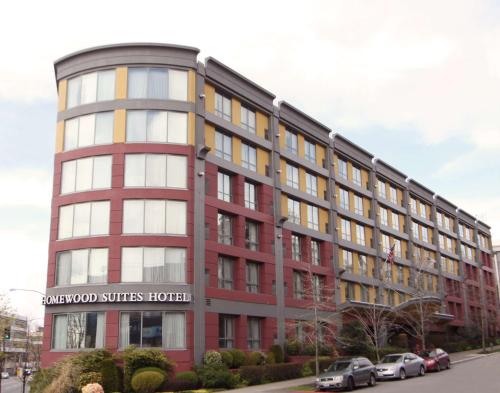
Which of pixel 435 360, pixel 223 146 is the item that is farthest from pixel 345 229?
pixel 223 146

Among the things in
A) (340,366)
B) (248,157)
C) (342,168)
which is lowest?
(340,366)

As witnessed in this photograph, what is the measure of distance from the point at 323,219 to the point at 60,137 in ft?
83.8

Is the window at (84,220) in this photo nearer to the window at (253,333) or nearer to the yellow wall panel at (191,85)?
the yellow wall panel at (191,85)

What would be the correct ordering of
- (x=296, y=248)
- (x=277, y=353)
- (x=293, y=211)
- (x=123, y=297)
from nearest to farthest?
1. (x=123, y=297)
2. (x=277, y=353)
3. (x=296, y=248)
4. (x=293, y=211)

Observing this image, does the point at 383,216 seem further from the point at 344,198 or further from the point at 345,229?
the point at 345,229

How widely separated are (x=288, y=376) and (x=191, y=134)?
57.0 ft

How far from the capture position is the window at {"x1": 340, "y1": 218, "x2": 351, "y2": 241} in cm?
Answer: 5795

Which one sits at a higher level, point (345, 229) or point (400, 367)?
point (345, 229)

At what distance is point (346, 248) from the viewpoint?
57.8 m

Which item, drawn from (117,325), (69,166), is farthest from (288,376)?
(69,166)

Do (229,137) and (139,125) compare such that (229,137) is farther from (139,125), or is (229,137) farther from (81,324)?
(81,324)

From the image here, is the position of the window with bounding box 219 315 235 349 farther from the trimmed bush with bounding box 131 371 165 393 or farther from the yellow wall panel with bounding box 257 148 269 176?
the yellow wall panel with bounding box 257 148 269 176

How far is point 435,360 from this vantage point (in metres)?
41.9

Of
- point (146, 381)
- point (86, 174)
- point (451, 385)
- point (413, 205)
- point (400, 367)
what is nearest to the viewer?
point (451, 385)
